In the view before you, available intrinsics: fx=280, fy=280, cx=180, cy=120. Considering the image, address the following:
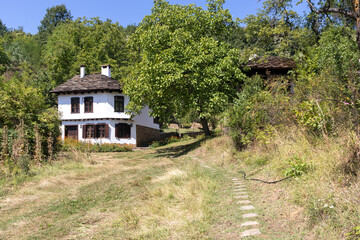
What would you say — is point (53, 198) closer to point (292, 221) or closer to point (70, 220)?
point (70, 220)

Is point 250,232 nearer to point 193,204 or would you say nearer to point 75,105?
point 193,204

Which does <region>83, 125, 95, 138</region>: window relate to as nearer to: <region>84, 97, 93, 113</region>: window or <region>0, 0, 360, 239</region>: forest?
<region>84, 97, 93, 113</region>: window

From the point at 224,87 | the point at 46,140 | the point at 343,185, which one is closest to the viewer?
the point at 343,185

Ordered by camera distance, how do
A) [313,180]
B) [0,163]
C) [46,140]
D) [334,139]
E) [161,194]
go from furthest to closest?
[46,140], [0,163], [161,194], [334,139], [313,180]

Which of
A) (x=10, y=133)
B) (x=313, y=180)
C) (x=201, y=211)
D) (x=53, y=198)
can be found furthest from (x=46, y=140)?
(x=313, y=180)

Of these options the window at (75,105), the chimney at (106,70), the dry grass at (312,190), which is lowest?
the dry grass at (312,190)

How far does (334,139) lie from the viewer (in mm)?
7352

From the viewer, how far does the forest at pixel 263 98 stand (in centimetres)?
598

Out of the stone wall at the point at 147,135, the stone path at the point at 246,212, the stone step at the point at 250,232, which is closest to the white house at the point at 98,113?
the stone wall at the point at 147,135

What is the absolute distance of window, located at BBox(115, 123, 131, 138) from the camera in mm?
29562

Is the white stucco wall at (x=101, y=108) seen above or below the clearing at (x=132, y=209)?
above

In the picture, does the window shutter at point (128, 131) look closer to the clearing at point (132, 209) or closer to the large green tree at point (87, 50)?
the large green tree at point (87, 50)

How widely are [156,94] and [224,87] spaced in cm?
495

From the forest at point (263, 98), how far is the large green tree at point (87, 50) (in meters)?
20.8
